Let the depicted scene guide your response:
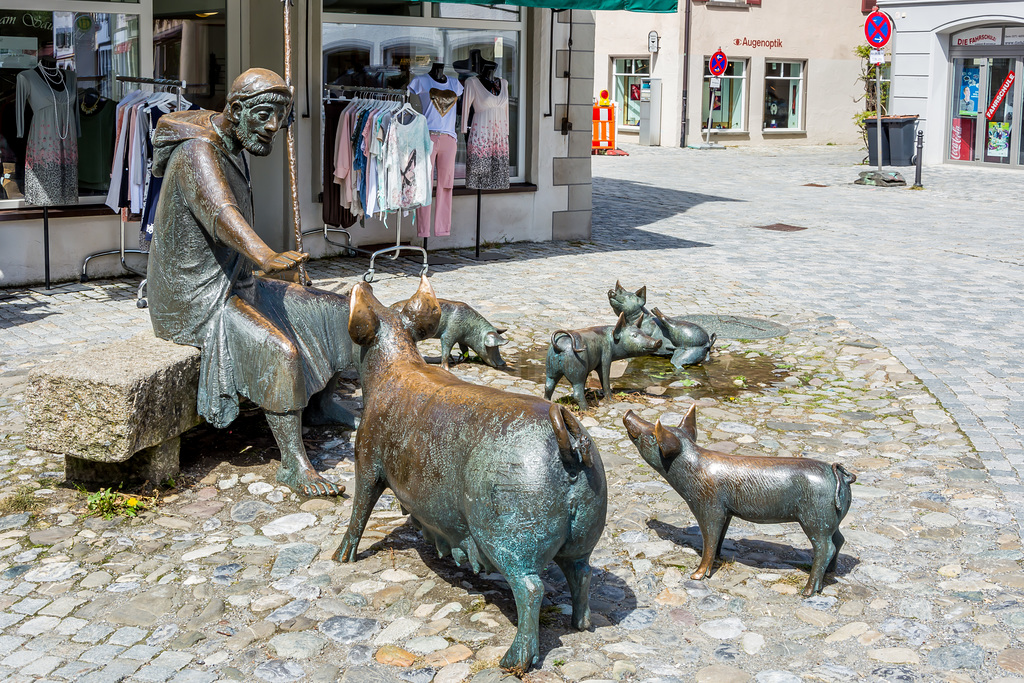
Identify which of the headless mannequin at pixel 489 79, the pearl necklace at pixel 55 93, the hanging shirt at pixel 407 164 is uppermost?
the headless mannequin at pixel 489 79

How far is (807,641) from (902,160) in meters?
20.6

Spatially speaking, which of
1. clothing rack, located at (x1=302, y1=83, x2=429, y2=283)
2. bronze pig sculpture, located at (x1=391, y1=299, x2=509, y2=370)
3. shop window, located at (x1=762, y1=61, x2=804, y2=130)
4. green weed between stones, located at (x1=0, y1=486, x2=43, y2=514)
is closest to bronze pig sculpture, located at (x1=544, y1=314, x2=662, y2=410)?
bronze pig sculpture, located at (x1=391, y1=299, x2=509, y2=370)

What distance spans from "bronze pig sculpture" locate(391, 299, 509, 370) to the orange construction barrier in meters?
19.5

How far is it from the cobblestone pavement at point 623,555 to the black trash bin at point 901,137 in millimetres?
14769

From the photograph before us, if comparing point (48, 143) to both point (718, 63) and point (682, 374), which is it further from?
point (718, 63)

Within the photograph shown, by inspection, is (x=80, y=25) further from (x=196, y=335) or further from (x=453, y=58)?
Result: (x=196, y=335)

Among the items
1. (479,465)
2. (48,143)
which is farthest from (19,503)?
(48,143)

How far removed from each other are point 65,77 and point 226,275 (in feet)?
18.2

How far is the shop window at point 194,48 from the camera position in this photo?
1008 centimetres

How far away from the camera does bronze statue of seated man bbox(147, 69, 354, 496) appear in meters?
4.75

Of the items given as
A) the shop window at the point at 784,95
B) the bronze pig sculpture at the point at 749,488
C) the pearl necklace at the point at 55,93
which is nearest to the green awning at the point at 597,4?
the pearl necklace at the point at 55,93

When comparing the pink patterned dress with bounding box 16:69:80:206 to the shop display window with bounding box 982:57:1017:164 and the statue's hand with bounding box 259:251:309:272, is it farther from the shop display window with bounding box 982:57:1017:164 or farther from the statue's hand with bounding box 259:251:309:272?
the shop display window with bounding box 982:57:1017:164

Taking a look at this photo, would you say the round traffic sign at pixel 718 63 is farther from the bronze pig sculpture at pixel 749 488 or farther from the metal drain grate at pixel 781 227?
the bronze pig sculpture at pixel 749 488

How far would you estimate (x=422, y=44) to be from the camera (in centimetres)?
1164
